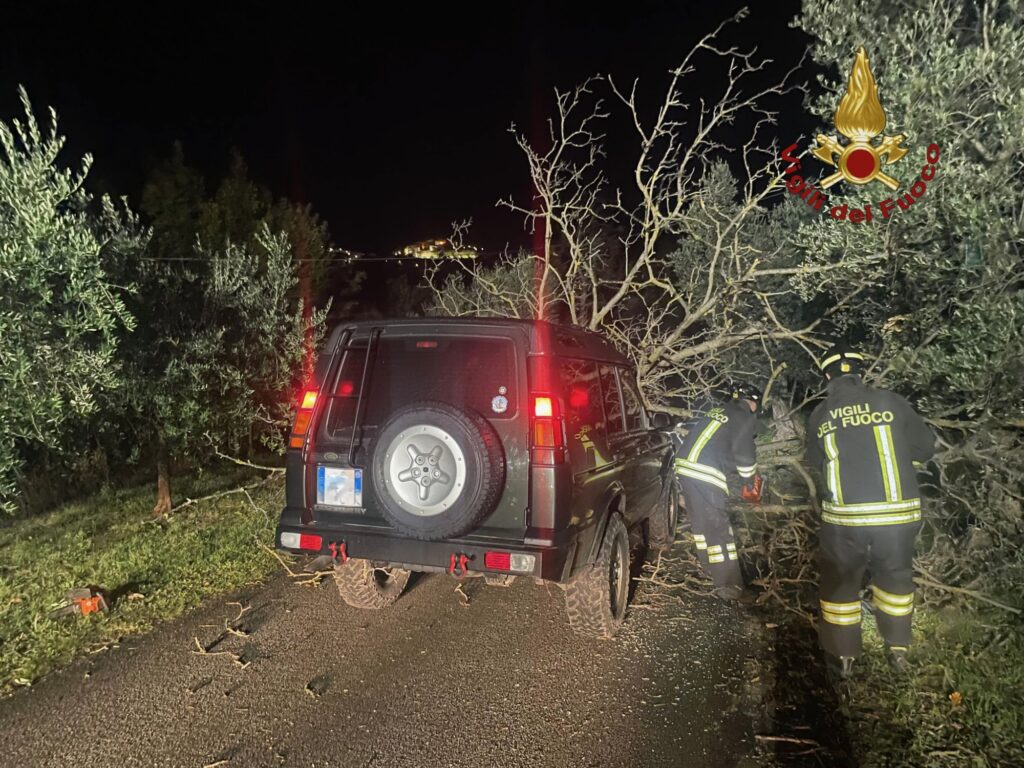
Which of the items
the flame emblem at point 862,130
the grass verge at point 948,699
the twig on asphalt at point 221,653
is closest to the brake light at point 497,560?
the twig on asphalt at point 221,653

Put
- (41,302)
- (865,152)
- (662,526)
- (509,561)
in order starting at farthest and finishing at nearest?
(662,526)
(865,152)
(41,302)
(509,561)

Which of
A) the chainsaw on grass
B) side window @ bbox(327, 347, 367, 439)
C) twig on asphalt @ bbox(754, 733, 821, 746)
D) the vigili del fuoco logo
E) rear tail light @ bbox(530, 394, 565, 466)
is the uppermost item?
the vigili del fuoco logo

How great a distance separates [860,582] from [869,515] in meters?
0.42

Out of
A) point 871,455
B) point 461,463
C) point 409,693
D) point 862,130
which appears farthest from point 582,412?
point 862,130

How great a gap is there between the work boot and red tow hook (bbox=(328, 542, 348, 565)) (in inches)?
127

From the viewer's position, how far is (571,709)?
330 centimetres

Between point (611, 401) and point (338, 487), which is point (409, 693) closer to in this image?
point (338, 487)

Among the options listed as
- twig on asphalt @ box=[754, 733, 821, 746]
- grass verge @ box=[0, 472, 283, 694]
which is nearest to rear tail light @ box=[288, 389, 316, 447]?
grass verge @ box=[0, 472, 283, 694]

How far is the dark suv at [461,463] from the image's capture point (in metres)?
3.42

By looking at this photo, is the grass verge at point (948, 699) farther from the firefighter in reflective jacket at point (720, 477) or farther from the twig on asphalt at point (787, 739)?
the firefighter in reflective jacket at point (720, 477)

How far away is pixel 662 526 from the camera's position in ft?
20.3

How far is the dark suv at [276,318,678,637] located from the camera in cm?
342

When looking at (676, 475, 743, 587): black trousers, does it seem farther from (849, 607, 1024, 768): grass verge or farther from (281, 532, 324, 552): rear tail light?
(281, 532, 324, 552): rear tail light

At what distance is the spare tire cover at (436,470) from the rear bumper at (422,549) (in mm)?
91
